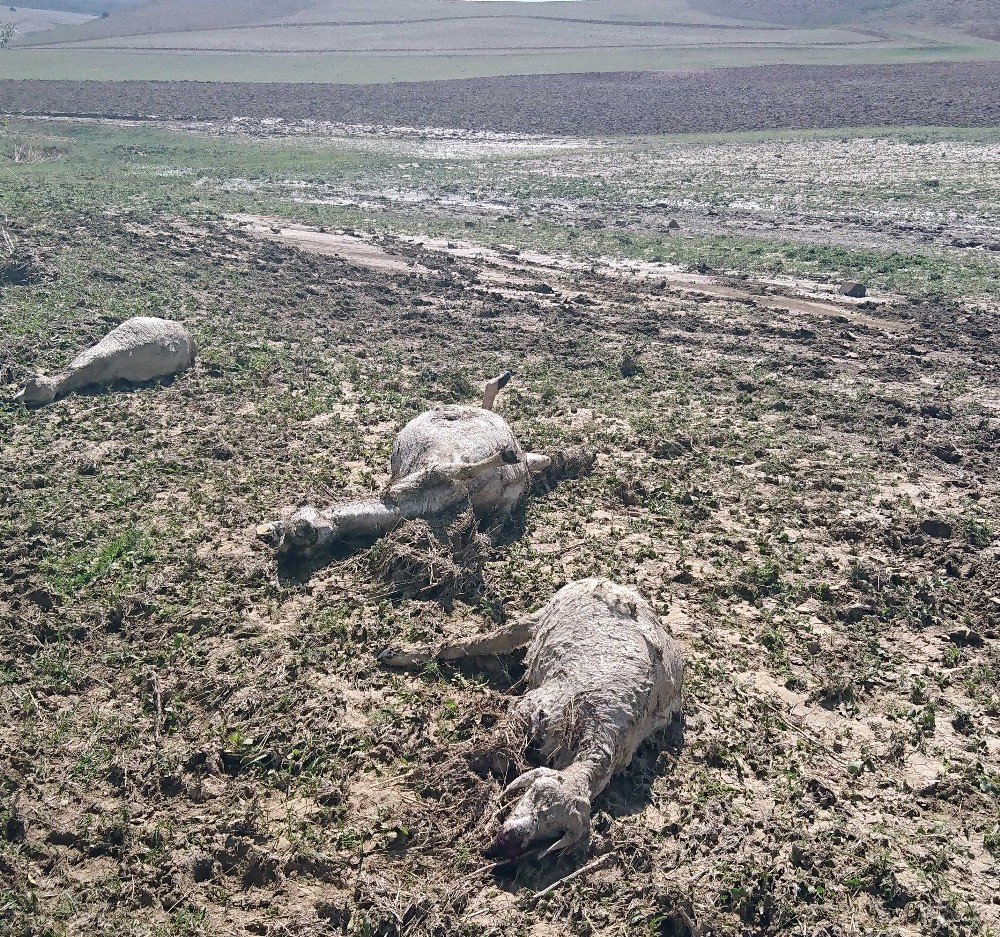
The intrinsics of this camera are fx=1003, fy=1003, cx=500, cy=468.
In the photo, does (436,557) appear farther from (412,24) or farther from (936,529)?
(412,24)

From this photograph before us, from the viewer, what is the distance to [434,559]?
361 inches

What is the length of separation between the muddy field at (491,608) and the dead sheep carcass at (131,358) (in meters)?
0.36

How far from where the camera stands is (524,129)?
159ft

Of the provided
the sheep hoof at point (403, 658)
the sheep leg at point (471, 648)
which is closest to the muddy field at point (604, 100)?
the sheep leg at point (471, 648)

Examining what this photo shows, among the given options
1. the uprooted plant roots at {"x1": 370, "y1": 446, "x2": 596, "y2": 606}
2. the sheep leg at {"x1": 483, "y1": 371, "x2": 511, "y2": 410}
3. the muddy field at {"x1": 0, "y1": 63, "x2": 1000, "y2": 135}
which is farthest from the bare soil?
the muddy field at {"x1": 0, "y1": 63, "x2": 1000, "y2": 135}

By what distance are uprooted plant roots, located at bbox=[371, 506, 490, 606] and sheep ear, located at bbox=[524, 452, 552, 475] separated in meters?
1.57

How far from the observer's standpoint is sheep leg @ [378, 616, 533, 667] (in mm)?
8094

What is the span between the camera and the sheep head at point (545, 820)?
5973mm

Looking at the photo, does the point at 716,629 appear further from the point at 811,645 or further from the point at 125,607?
the point at 125,607

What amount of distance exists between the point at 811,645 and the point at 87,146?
39.3 metres

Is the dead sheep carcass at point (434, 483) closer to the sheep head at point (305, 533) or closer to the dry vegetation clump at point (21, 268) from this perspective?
the sheep head at point (305, 533)

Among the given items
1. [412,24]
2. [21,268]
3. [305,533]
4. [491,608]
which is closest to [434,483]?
[305,533]

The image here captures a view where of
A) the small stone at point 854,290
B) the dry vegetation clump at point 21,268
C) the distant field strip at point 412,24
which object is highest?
the distant field strip at point 412,24

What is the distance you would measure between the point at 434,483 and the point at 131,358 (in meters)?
6.47
